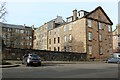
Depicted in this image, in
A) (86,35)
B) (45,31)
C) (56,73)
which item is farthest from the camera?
(45,31)

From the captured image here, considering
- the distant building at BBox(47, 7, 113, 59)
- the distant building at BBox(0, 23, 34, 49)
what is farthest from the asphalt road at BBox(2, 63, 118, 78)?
the distant building at BBox(0, 23, 34, 49)

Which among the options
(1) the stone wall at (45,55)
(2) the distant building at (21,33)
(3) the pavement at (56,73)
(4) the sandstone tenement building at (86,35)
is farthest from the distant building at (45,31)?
(3) the pavement at (56,73)

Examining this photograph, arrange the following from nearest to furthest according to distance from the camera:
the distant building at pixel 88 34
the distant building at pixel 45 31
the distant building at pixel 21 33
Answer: the distant building at pixel 88 34 → the distant building at pixel 45 31 → the distant building at pixel 21 33

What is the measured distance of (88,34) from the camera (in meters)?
34.6

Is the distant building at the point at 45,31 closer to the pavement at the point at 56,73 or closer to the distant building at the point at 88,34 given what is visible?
the distant building at the point at 88,34

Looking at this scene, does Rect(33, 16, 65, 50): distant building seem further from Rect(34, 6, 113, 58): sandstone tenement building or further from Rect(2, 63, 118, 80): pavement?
Rect(2, 63, 118, 80): pavement

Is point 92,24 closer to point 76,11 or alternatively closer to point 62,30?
point 76,11

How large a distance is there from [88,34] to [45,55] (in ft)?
43.3

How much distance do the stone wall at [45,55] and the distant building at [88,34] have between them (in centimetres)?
333

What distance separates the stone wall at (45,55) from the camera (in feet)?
80.2

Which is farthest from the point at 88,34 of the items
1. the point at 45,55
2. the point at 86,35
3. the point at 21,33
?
the point at 21,33

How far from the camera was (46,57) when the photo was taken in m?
28.4

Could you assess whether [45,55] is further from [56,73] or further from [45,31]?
[45,31]

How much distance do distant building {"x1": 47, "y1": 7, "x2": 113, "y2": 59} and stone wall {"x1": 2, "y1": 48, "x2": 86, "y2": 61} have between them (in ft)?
10.9
